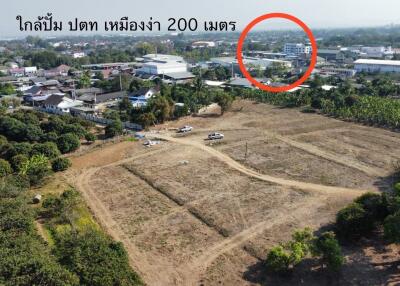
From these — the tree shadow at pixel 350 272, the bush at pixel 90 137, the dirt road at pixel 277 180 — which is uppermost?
the bush at pixel 90 137

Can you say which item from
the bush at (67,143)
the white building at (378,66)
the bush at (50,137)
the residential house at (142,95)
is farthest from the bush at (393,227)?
the white building at (378,66)

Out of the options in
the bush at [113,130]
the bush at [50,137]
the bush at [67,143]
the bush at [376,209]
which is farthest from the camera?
the bush at [113,130]

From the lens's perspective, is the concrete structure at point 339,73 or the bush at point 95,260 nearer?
the bush at point 95,260

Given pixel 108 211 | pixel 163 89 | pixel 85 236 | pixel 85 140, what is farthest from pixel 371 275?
pixel 163 89

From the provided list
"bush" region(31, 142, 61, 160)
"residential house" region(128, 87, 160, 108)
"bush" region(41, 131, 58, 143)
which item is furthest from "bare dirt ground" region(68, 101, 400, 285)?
"residential house" region(128, 87, 160, 108)

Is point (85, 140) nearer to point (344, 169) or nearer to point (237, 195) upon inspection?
point (237, 195)

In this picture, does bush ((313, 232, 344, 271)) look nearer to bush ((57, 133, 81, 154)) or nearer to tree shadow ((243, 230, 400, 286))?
tree shadow ((243, 230, 400, 286))

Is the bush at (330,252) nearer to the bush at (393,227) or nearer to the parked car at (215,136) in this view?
the bush at (393,227)

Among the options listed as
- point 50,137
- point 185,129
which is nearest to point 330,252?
point 185,129

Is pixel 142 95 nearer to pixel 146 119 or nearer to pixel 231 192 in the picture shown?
pixel 146 119

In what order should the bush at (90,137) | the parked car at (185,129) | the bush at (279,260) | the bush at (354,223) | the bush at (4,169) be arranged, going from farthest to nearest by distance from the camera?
1. the parked car at (185,129)
2. the bush at (90,137)
3. the bush at (4,169)
4. the bush at (354,223)
5. the bush at (279,260)
